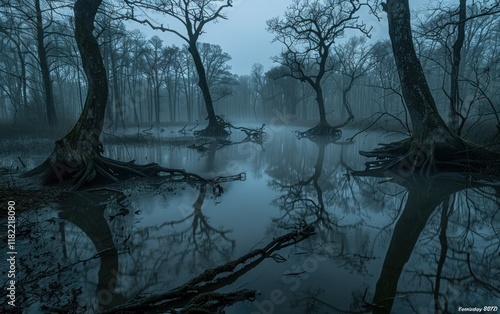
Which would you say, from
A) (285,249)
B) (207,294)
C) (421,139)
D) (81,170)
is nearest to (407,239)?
(285,249)

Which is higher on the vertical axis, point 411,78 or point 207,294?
point 411,78

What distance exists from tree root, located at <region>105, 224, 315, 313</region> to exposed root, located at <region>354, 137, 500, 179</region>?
19.8ft

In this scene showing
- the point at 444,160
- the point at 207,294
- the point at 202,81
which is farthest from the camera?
the point at 202,81

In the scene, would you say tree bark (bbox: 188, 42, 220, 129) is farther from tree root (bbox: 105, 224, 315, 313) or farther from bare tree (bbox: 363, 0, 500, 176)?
tree root (bbox: 105, 224, 315, 313)

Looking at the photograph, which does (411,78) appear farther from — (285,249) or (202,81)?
(202,81)

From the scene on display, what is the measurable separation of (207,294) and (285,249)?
137cm

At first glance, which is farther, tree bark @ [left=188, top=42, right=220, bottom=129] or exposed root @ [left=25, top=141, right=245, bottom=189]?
tree bark @ [left=188, top=42, right=220, bottom=129]

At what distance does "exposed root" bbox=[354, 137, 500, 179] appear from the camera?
714 centimetres

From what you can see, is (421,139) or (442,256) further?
(421,139)

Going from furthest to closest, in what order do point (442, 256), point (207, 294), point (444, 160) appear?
point (444, 160) → point (442, 256) → point (207, 294)

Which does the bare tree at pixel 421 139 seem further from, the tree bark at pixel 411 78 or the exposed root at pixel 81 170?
the exposed root at pixel 81 170

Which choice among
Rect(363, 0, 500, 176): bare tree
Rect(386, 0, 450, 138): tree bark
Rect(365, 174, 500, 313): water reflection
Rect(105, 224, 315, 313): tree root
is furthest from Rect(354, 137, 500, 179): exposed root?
Rect(105, 224, 315, 313): tree root

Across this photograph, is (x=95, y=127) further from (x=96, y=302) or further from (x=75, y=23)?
(x=96, y=302)

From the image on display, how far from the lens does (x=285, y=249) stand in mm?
3457
